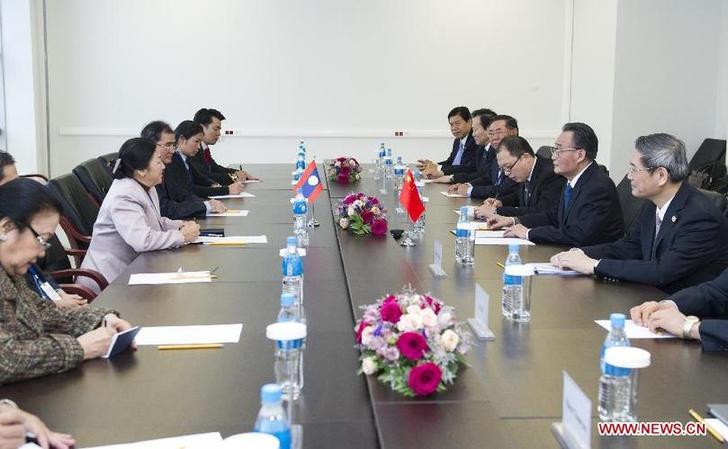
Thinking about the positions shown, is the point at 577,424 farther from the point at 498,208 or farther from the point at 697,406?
the point at 498,208

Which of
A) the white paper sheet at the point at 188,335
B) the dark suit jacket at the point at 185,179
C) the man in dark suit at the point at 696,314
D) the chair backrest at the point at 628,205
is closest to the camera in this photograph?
the man in dark suit at the point at 696,314

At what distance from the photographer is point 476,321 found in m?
2.49

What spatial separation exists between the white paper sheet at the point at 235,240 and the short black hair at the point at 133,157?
436 mm

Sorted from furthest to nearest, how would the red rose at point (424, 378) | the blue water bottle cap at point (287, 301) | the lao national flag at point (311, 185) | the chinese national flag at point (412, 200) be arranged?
the lao national flag at point (311, 185) → the chinese national flag at point (412, 200) → the blue water bottle cap at point (287, 301) → the red rose at point (424, 378)

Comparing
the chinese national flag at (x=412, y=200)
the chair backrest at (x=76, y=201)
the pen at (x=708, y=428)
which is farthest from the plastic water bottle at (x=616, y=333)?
the chair backrest at (x=76, y=201)

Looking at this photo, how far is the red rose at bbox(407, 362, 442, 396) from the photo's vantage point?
185 cm

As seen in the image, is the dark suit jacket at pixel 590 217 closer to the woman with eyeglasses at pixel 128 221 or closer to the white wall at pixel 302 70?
the woman with eyeglasses at pixel 128 221

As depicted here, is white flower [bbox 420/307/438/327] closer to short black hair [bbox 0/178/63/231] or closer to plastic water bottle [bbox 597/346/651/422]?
plastic water bottle [bbox 597/346/651/422]

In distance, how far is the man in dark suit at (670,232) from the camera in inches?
124

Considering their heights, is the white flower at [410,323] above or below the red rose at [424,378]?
above

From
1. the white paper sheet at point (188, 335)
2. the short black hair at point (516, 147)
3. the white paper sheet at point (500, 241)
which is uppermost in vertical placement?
the short black hair at point (516, 147)

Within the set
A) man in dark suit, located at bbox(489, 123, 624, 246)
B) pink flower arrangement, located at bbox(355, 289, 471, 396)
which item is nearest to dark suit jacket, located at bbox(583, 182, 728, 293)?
man in dark suit, located at bbox(489, 123, 624, 246)

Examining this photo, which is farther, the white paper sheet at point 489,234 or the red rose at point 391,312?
the white paper sheet at point 489,234

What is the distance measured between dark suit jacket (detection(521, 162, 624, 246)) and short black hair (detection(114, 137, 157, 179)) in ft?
5.96
